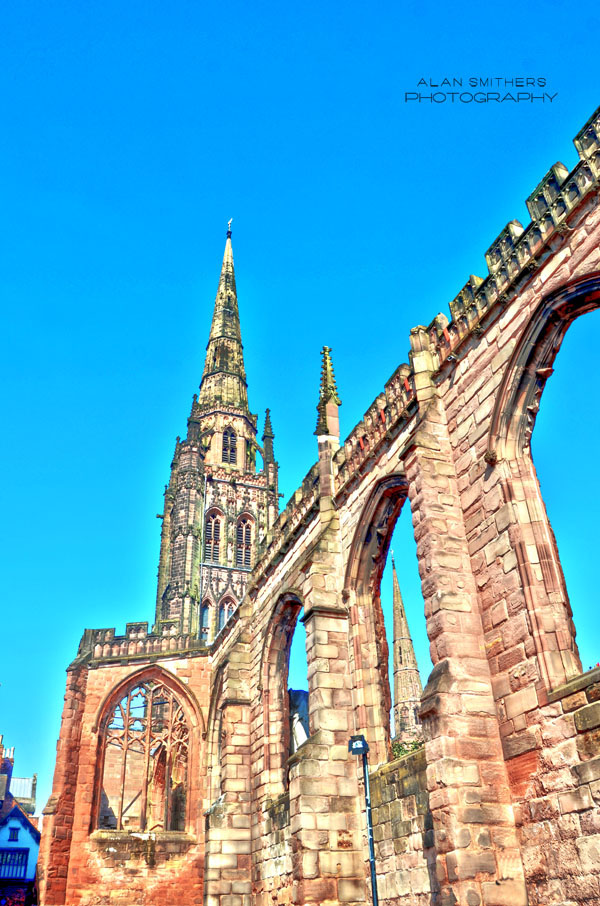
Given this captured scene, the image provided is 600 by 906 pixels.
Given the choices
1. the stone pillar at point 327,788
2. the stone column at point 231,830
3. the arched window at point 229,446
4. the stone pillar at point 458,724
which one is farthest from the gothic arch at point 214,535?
the stone pillar at point 458,724

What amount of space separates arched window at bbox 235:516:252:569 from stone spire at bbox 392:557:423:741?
11359 mm

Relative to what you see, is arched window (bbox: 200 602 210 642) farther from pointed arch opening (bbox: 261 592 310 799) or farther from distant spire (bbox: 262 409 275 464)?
pointed arch opening (bbox: 261 592 310 799)

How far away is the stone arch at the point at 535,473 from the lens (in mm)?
8227

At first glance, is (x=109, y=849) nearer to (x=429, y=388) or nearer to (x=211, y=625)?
(x=429, y=388)

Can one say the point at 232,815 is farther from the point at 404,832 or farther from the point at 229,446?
the point at 229,446

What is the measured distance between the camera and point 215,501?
197 feet

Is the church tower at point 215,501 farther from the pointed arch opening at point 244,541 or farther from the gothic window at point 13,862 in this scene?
the gothic window at point 13,862

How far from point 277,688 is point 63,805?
6.76 m

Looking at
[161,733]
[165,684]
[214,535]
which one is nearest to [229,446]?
[214,535]

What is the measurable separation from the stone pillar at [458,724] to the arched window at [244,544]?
48365mm

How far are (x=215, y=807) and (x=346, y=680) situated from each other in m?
6.04

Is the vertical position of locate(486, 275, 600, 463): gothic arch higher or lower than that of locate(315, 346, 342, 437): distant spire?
lower

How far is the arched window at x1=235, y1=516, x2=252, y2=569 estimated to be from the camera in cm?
5828

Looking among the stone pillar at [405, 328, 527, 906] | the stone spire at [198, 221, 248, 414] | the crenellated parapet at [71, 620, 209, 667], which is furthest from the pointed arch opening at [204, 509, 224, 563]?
the stone pillar at [405, 328, 527, 906]
